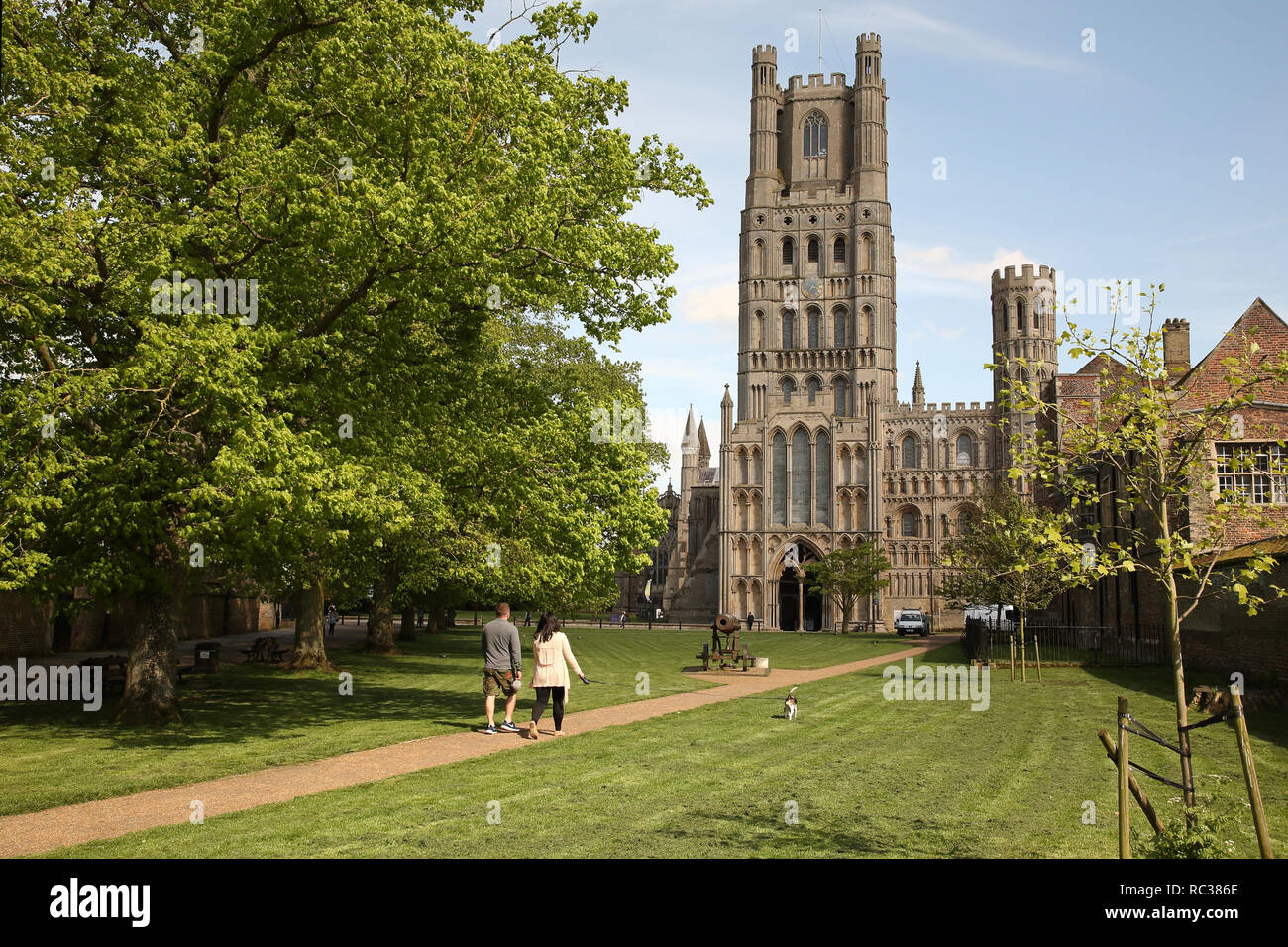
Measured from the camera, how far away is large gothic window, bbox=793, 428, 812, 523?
89.4 m

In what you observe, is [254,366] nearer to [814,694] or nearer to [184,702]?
[184,702]

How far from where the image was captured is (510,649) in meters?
15.3

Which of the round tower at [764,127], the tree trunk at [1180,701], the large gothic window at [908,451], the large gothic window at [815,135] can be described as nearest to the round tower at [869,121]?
the large gothic window at [815,135]

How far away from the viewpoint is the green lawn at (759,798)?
8.22 m

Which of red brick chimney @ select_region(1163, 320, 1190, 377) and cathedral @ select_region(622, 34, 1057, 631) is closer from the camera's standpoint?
red brick chimney @ select_region(1163, 320, 1190, 377)

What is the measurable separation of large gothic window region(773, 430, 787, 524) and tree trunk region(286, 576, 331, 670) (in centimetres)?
6409

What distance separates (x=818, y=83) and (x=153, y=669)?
311ft

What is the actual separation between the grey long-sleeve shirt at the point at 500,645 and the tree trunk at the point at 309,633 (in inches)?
547

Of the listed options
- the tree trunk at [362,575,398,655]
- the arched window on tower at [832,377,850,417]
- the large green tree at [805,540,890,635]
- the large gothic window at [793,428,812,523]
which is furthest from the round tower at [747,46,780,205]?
the tree trunk at [362,575,398,655]

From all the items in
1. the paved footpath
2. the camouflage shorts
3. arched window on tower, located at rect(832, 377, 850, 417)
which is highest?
arched window on tower, located at rect(832, 377, 850, 417)

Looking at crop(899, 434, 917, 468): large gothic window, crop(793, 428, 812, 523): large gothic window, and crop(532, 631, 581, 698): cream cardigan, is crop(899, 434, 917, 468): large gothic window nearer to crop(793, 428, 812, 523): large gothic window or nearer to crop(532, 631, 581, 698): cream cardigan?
crop(793, 428, 812, 523): large gothic window

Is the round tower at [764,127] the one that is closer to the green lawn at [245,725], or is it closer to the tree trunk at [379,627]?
the tree trunk at [379,627]

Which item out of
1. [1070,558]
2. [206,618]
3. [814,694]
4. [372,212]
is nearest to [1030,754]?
[1070,558]

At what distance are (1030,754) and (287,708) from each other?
44.3 ft
